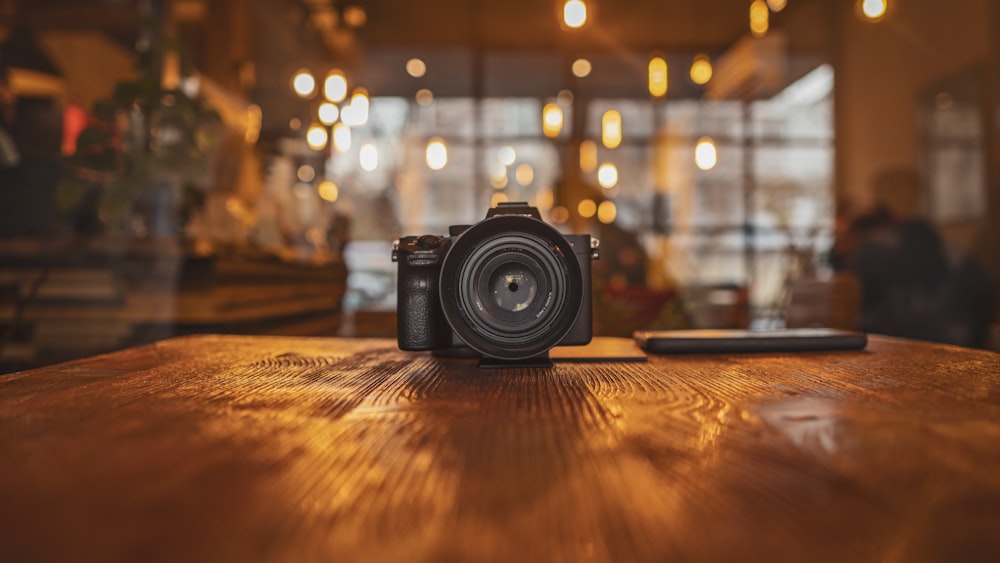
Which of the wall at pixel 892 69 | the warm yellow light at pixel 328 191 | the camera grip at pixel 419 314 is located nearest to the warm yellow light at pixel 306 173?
the warm yellow light at pixel 328 191

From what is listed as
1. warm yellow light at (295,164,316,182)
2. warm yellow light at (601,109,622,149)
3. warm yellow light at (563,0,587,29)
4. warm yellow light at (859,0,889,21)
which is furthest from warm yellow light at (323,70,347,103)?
warm yellow light at (859,0,889,21)

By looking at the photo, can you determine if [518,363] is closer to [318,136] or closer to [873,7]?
[873,7]

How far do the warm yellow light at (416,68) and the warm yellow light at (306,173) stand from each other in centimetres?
198

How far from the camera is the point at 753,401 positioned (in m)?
0.52

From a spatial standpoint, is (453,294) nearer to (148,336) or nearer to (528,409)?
(528,409)

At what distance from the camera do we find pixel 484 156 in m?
7.39

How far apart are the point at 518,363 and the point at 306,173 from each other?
17.5ft

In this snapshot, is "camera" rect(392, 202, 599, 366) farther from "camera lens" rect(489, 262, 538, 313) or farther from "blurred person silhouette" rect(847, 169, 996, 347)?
"blurred person silhouette" rect(847, 169, 996, 347)

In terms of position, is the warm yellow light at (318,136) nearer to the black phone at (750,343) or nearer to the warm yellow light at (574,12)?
the warm yellow light at (574,12)

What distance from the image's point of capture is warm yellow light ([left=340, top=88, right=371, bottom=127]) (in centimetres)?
553

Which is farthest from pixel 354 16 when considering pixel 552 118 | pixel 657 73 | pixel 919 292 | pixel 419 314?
pixel 419 314

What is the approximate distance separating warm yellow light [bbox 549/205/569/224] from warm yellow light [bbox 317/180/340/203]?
2.07 m

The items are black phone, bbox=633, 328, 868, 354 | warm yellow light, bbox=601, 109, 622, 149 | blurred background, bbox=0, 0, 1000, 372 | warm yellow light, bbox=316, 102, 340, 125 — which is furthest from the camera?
warm yellow light, bbox=601, 109, 622, 149

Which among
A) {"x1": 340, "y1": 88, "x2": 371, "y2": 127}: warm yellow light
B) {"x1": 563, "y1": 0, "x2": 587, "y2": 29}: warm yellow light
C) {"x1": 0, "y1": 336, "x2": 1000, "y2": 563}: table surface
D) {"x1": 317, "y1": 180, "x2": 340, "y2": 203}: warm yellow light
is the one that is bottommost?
{"x1": 0, "y1": 336, "x2": 1000, "y2": 563}: table surface
